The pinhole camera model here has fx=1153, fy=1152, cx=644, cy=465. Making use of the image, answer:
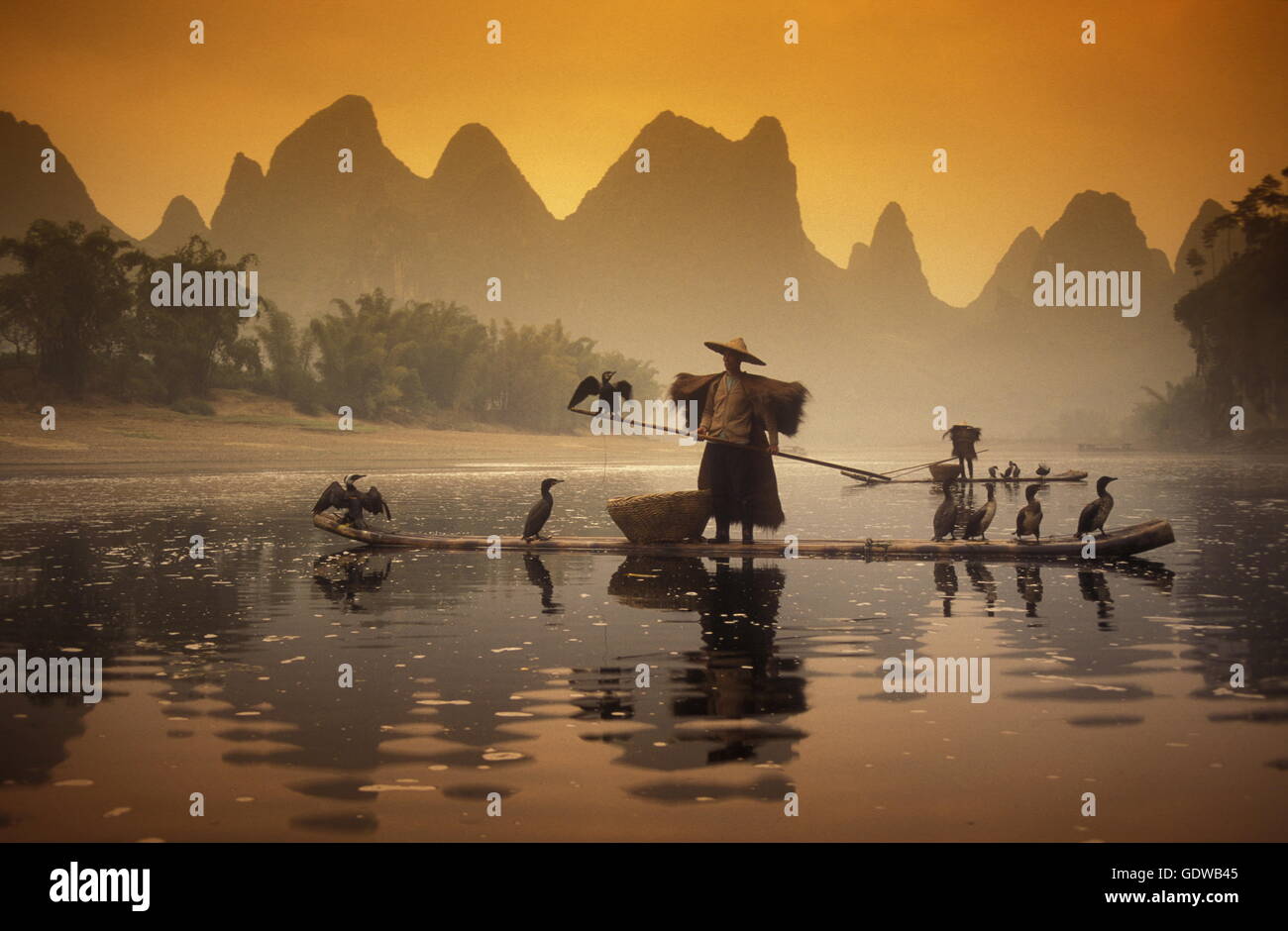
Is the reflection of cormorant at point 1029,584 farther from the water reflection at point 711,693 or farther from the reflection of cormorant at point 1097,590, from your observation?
the water reflection at point 711,693

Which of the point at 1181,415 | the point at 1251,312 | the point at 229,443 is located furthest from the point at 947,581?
the point at 1181,415

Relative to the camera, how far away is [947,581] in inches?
522

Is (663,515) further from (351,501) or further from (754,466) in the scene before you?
(351,501)

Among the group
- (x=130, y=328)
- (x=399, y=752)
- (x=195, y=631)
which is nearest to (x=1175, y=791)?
(x=399, y=752)

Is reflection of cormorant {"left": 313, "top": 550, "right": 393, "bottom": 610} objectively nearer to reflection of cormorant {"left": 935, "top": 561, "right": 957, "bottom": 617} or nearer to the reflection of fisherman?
reflection of cormorant {"left": 935, "top": 561, "right": 957, "bottom": 617}

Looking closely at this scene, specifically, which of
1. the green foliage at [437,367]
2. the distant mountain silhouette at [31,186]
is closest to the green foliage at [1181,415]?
the green foliage at [437,367]

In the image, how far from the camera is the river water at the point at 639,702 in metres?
5.16

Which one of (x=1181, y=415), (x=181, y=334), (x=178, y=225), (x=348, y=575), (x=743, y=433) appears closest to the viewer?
(x=348, y=575)

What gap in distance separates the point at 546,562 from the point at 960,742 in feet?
30.9

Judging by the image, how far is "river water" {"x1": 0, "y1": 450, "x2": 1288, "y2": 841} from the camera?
5164 mm

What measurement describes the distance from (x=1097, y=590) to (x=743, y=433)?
4611 mm

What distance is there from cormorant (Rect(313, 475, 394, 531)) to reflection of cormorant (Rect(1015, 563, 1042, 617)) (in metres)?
8.24

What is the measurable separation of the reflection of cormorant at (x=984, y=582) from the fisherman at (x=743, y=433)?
252cm

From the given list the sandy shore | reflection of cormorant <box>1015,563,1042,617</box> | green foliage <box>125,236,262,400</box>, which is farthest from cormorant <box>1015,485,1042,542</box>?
green foliage <box>125,236,262,400</box>
